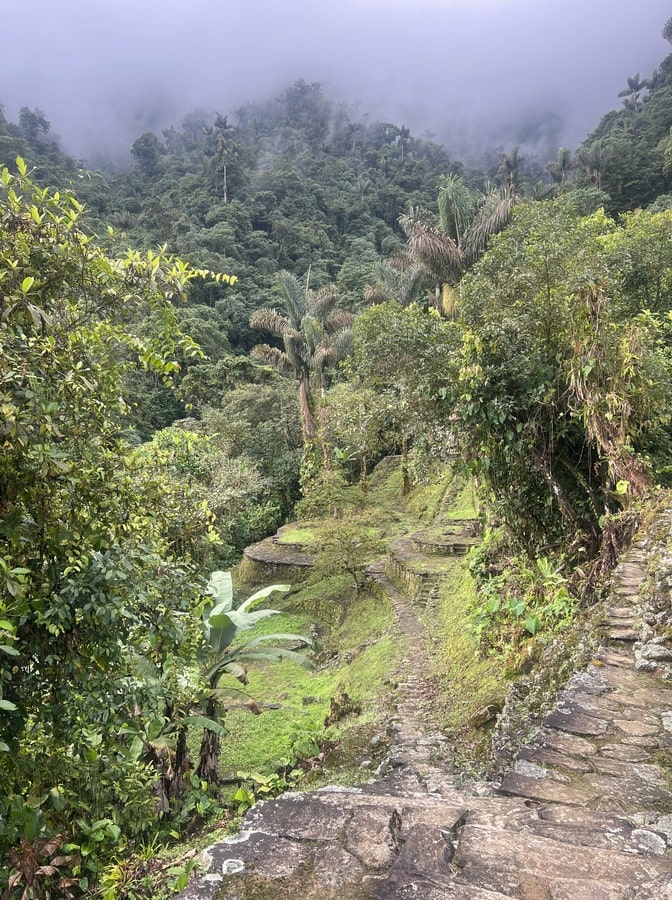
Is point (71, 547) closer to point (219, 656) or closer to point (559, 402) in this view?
point (219, 656)

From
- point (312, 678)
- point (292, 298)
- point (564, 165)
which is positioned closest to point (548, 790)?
point (312, 678)

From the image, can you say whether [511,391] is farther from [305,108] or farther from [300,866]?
[305,108]

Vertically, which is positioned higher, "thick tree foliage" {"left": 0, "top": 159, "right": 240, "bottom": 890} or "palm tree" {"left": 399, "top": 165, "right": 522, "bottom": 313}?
"palm tree" {"left": 399, "top": 165, "right": 522, "bottom": 313}

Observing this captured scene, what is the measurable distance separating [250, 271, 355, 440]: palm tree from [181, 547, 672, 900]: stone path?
16.9 metres

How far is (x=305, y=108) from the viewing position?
367 ft

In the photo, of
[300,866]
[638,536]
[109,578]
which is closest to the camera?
[300,866]

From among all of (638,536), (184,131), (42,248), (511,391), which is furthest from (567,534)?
(184,131)

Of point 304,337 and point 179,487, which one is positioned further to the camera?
point 304,337

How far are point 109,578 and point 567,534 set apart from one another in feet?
16.1

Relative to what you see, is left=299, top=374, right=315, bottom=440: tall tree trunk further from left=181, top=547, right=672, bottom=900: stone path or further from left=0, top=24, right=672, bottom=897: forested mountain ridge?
left=181, top=547, right=672, bottom=900: stone path

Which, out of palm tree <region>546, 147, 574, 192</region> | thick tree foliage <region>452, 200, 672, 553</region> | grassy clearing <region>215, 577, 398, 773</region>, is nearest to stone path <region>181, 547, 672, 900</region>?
thick tree foliage <region>452, 200, 672, 553</region>

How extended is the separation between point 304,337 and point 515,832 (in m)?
18.2

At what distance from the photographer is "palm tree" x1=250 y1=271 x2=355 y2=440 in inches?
760

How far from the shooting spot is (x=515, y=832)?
6.64 ft
